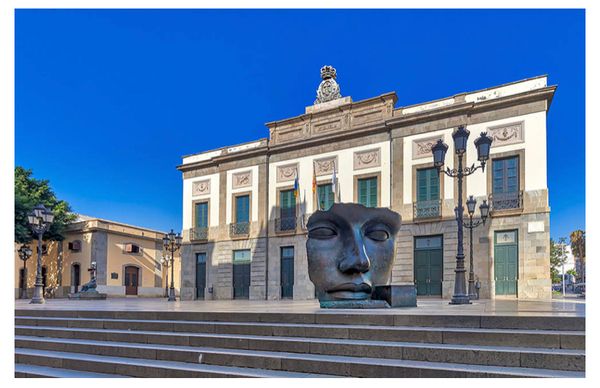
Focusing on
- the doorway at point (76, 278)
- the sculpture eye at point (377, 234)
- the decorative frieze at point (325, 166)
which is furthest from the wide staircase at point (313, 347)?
the doorway at point (76, 278)

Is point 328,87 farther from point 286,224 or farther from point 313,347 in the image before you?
point 313,347

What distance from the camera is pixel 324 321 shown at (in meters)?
6.53

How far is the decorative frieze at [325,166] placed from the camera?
2448 cm

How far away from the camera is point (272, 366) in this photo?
5.41 meters

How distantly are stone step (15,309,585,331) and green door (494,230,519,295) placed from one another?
14.2 metres

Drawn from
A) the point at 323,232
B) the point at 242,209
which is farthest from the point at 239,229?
the point at 323,232

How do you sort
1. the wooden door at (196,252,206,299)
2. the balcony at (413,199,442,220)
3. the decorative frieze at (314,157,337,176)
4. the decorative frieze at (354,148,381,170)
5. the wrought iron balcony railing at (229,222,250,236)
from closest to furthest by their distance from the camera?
the balcony at (413,199,442,220) < the decorative frieze at (354,148,381,170) < the decorative frieze at (314,157,337,176) < the wrought iron balcony railing at (229,222,250,236) < the wooden door at (196,252,206,299)

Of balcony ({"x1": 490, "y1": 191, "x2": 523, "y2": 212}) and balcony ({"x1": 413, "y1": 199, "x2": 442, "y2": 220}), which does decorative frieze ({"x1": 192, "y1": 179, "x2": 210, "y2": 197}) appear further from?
balcony ({"x1": 490, "y1": 191, "x2": 523, "y2": 212})

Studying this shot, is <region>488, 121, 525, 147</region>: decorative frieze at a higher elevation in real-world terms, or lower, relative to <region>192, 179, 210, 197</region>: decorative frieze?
higher

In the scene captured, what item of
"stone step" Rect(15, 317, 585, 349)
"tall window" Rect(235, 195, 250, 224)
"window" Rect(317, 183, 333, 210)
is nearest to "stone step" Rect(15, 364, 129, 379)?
"stone step" Rect(15, 317, 585, 349)

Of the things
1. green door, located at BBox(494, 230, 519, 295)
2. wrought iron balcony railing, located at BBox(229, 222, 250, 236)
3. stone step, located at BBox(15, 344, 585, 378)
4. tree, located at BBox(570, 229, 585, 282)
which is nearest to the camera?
stone step, located at BBox(15, 344, 585, 378)

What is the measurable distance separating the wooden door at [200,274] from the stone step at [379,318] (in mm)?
19929

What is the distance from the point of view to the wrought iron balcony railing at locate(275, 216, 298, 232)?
24945mm

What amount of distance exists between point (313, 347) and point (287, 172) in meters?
20.5
